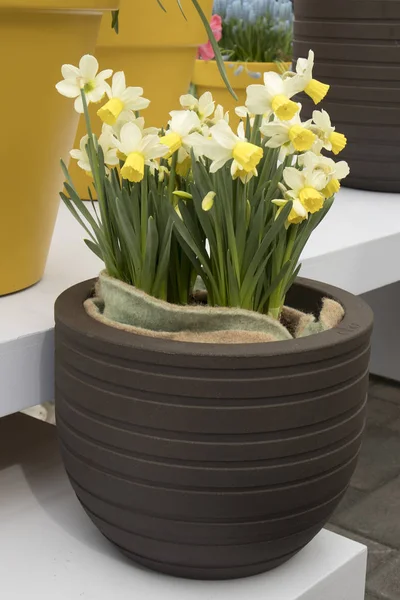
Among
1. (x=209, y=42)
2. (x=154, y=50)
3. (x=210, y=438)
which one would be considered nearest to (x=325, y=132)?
(x=210, y=438)

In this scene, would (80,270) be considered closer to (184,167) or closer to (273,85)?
(184,167)

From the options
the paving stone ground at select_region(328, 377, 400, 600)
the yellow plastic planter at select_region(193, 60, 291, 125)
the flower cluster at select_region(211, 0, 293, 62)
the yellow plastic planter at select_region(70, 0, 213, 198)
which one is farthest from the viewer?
the flower cluster at select_region(211, 0, 293, 62)

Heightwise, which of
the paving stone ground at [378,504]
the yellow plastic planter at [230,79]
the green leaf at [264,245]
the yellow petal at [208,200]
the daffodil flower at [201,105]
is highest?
Answer: the daffodil flower at [201,105]

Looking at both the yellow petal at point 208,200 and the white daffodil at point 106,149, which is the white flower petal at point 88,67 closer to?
the white daffodil at point 106,149

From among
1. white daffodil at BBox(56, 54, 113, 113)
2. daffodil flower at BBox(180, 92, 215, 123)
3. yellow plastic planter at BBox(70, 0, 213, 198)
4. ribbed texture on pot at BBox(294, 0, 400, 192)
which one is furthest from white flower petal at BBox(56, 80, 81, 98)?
ribbed texture on pot at BBox(294, 0, 400, 192)

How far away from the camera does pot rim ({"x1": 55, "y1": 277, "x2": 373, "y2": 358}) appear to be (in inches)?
26.1

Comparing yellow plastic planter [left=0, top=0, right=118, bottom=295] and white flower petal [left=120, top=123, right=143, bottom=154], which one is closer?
white flower petal [left=120, top=123, right=143, bottom=154]

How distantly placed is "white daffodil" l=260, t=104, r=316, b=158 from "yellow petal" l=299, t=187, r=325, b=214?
0.11 ft

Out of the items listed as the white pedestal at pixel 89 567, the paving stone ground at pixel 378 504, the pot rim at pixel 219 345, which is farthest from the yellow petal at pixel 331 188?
the paving stone ground at pixel 378 504

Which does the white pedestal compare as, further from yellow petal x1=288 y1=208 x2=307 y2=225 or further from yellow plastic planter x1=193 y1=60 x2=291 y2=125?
yellow plastic planter x1=193 y1=60 x2=291 y2=125

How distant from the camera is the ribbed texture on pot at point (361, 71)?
150 cm

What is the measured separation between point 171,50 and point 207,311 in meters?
0.70

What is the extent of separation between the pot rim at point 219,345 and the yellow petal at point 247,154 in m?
0.13

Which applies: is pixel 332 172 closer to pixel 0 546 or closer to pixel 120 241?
pixel 120 241
